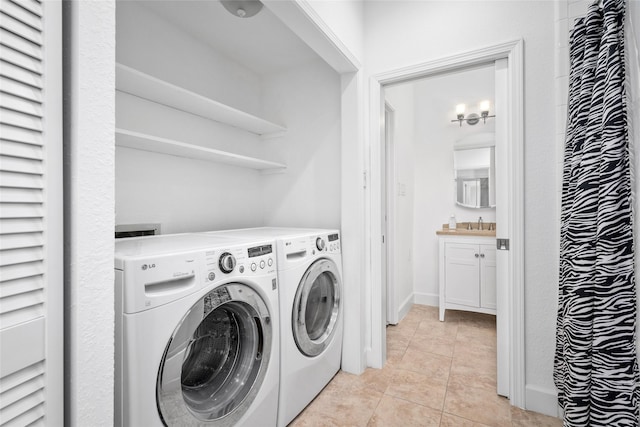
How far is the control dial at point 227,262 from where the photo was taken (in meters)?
1.22

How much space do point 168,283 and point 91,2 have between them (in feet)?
2.71

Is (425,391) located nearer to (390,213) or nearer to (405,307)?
(405,307)

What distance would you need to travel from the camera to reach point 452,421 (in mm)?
1629

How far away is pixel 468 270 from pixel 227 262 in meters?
2.56

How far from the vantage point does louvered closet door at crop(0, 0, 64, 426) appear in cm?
58

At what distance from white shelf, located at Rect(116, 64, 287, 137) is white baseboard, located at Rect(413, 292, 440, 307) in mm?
2453

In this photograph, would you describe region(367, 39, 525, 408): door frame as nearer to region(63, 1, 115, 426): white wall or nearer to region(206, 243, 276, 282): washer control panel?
region(206, 243, 276, 282): washer control panel

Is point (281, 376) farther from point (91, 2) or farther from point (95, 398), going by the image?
point (91, 2)

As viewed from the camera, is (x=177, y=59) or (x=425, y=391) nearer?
(x=425, y=391)

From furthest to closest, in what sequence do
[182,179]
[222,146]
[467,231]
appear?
[467,231]
[222,146]
[182,179]

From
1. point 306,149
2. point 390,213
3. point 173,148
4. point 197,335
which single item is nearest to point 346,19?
point 306,149

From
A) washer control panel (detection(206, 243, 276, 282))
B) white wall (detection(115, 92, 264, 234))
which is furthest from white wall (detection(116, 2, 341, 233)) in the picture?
washer control panel (detection(206, 243, 276, 282))

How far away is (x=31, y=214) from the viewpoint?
0.62 meters

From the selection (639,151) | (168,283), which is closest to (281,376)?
(168,283)
